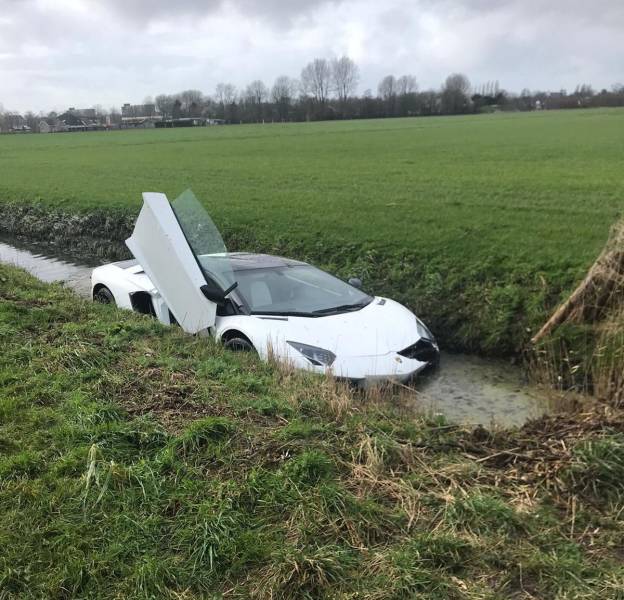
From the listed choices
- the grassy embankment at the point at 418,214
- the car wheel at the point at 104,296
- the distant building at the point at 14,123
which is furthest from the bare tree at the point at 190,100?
the car wheel at the point at 104,296

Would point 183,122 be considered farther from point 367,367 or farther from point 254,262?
point 367,367

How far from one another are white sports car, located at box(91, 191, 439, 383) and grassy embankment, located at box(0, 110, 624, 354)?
194cm

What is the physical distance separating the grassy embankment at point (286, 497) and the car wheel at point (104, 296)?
13.5 feet

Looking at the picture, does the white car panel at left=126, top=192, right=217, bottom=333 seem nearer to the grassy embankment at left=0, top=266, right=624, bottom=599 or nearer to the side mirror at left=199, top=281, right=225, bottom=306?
the side mirror at left=199, top=281, right=225, bottom=306

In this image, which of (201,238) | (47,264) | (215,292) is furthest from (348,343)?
(47,264)

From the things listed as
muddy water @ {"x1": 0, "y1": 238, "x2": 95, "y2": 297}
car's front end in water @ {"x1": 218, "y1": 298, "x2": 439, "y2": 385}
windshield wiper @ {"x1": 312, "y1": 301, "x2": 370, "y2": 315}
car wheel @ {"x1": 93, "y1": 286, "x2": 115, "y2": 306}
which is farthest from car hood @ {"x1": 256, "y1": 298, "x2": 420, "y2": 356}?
muddy water @ {"x1": 0, "y1": 238, "x2": 95, "y2": 297}

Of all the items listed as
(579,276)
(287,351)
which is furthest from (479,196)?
(287,351)

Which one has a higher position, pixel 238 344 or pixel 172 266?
pixel 172 266

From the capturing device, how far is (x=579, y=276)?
8211 millimetres

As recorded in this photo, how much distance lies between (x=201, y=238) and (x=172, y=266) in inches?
21.6

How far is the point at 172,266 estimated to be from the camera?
6742mm

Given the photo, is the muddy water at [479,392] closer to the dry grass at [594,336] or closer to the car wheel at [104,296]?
the dry grass at [594,336]

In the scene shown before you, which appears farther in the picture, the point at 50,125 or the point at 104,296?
the point at 50,125

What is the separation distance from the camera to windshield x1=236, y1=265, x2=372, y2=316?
6.84 meters
